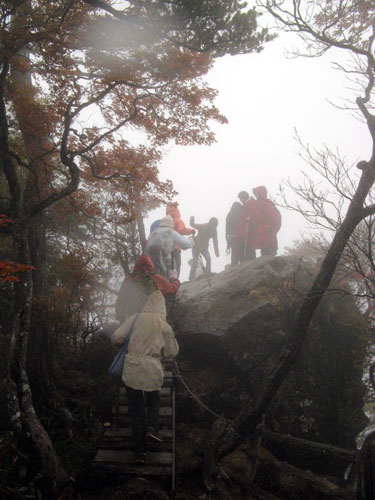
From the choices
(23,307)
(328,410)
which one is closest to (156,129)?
(23,307)

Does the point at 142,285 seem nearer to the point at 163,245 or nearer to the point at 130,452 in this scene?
the point at 130,452

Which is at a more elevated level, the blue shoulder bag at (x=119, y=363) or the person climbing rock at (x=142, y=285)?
the person climbing rock at (x=142, y=285)

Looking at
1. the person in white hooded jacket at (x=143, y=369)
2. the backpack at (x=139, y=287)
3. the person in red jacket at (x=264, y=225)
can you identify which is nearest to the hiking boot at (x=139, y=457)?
the person in white hooded jacket at (x=143, y=369)

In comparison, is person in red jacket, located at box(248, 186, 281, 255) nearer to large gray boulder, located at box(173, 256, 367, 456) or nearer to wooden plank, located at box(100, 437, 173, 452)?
large gray boulder, located at box(173, 256, 367, 456)

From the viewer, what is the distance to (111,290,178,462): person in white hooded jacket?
14.4 ft

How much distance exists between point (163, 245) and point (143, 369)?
4377 mm

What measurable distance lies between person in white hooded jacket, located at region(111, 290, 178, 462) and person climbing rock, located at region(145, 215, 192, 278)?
3.48 meters

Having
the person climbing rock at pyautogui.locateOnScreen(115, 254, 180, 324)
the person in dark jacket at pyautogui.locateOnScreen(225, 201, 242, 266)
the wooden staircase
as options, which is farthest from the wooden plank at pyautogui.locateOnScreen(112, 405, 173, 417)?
the person in dark jacket at pyautogui.locateOnScreen(225, 201, 242, 266)

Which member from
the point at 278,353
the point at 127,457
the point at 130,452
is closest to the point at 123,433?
the point at 130,452

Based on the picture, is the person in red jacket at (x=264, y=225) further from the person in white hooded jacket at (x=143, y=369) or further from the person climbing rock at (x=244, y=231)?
the person in white hooded jacket at (x=143, y=369)

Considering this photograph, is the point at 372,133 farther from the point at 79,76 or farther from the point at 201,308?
the point at 79,76

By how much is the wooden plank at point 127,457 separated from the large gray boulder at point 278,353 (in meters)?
2.79

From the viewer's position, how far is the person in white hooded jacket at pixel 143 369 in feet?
14.4

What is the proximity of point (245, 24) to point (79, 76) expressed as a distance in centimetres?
384
